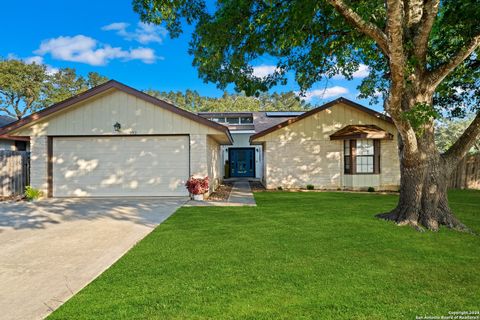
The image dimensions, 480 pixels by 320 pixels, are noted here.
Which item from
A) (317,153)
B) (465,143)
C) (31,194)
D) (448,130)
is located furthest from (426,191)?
(448,130)

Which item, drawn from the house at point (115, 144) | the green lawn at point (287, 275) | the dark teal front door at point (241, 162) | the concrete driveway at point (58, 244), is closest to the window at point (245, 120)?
the dark teal front door at point (241, 162)

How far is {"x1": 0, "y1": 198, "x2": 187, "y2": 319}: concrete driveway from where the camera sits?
127 inches

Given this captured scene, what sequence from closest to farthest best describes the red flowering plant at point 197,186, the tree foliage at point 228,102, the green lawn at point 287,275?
the green lawn at point 287,275 < the red flowering plant at point 197,186 < the tree foliage at point 228,102

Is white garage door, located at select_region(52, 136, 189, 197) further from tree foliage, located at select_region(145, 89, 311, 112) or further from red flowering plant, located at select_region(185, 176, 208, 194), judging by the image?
tree foliage, located at select_region(145, 89, 311, 112)

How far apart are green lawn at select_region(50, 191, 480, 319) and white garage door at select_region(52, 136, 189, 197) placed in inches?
219

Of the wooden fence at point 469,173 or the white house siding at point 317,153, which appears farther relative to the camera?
the wooden fence at point 469,173

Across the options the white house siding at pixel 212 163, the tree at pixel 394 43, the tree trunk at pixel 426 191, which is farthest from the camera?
the white house siding at pixel 212 163

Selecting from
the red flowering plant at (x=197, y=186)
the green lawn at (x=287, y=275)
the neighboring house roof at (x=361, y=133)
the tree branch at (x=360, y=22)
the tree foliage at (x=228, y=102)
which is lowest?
the green lawn at (x=287, y=275)

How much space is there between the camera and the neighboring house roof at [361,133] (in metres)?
13.4

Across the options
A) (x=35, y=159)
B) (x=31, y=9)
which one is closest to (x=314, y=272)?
(x=35, y=159)

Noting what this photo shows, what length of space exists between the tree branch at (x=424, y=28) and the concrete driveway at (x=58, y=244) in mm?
7125

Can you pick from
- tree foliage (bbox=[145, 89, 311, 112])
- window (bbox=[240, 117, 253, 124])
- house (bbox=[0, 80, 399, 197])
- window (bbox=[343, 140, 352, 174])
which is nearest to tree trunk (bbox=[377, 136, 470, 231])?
house (bbox=[0, 80, 399, 197])

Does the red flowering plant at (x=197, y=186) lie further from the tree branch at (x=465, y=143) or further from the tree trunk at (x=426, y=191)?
the tree branch at (x=465, y=143)

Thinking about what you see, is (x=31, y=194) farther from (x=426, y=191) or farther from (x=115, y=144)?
(x=426, y=191)
